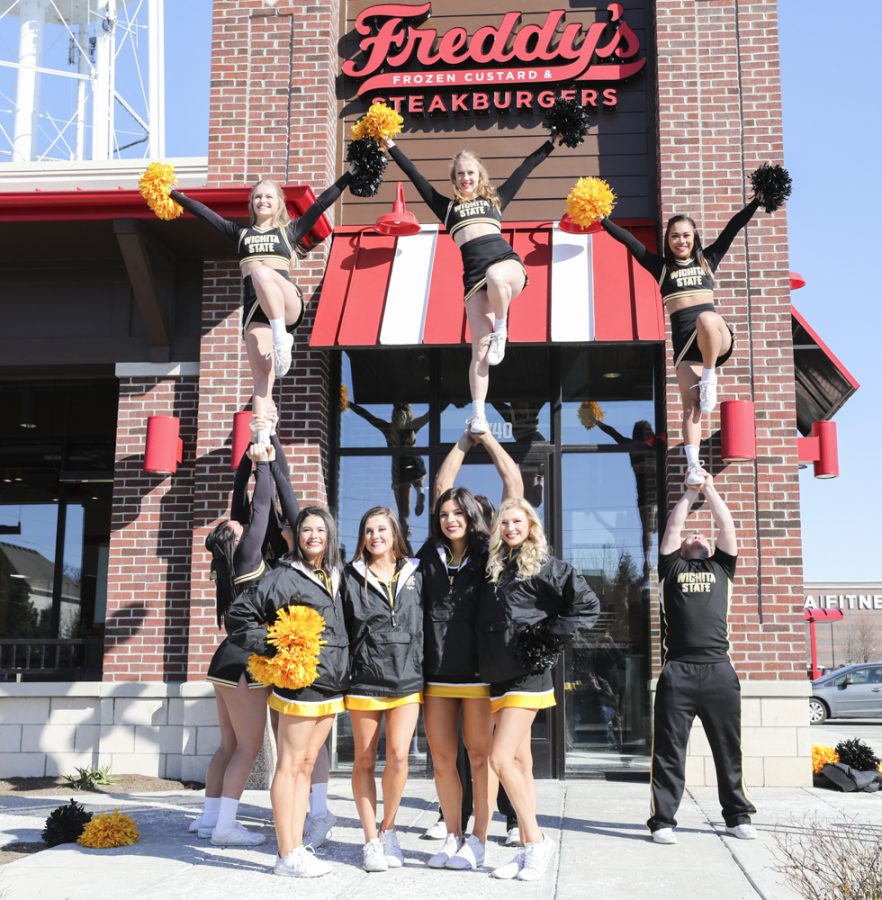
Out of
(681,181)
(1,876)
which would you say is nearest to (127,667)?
(1,876)

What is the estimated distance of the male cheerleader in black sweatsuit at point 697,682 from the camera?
6.35m

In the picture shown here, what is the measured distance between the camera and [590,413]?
9617 millimetres

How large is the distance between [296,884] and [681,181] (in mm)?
7094

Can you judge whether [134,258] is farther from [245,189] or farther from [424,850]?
[424,850]

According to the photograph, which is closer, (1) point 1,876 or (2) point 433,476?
(1) point 1,876

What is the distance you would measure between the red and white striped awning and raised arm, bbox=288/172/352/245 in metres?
1.87

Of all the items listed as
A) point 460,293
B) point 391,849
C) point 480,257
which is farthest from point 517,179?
point 391,849

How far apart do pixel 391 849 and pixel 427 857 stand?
296 mm

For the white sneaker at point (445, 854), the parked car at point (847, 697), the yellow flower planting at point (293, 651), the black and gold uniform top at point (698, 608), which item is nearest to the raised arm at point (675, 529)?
the black and gold uniform top at point (698, 608)

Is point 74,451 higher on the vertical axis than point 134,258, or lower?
lower

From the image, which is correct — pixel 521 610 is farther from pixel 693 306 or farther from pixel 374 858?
pixel 693 306

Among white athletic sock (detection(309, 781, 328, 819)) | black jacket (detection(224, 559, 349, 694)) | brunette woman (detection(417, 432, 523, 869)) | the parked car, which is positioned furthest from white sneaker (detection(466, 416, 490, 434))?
the parked car

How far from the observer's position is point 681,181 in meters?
9.59

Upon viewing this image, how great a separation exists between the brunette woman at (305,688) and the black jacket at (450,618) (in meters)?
0.48
